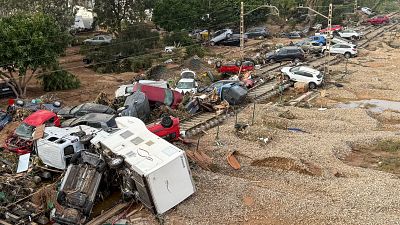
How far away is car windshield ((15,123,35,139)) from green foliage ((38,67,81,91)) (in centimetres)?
1437

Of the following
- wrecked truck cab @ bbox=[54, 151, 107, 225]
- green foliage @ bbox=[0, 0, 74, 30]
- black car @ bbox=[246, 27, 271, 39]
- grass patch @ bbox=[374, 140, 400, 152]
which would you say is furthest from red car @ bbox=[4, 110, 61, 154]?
black car @ bbox=[246, 27, 271, 39]

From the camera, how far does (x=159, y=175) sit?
14531 mm

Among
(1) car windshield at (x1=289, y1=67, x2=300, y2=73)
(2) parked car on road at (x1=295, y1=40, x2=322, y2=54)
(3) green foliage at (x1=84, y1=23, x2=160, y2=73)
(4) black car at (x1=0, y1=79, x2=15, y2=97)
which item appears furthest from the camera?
(2) parked car on road at (x1=295, y1=40, x2=322, y2=54)

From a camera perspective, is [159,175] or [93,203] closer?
[159,175]

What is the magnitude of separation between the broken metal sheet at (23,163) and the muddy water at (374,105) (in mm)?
18813

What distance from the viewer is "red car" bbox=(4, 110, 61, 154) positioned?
19922 millimetres

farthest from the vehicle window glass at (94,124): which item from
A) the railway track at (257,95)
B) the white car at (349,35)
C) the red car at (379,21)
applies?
the red car at (379,21)

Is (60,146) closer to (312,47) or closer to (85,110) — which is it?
(85,110)

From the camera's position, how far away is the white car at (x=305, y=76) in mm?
32644

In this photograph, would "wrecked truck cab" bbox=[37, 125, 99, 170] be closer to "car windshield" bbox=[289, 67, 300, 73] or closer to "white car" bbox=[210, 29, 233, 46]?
"car windshield" bbox=[289, 67, 300, 73]

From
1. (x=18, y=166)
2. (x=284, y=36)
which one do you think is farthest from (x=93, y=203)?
(x=284, y=36)

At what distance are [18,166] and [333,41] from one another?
3686 centimetres

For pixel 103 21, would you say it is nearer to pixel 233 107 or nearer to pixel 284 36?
pixel 284 36

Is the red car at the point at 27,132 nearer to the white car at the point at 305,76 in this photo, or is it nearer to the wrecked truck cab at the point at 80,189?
the wrecked truck cab at the point at 80,189
